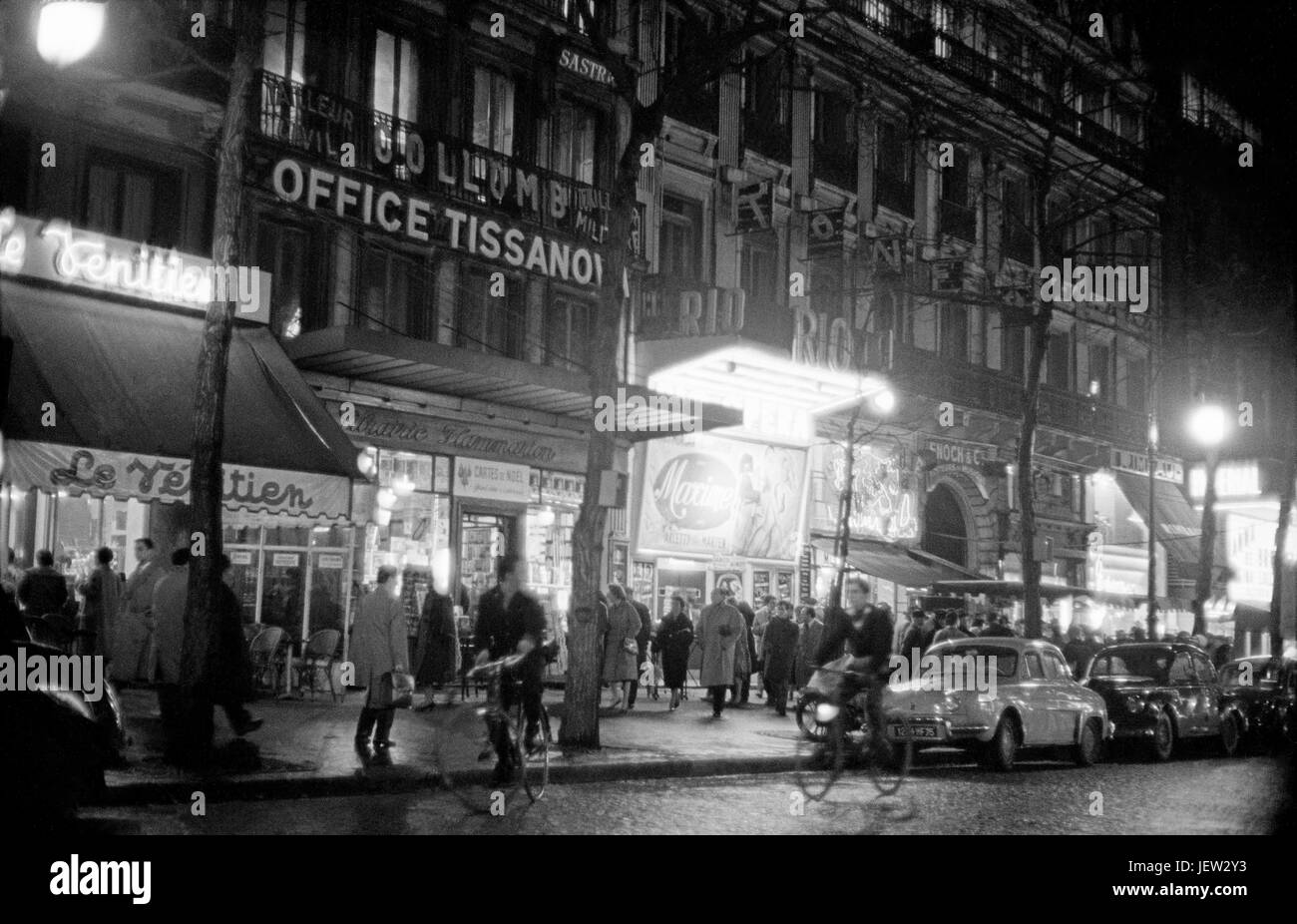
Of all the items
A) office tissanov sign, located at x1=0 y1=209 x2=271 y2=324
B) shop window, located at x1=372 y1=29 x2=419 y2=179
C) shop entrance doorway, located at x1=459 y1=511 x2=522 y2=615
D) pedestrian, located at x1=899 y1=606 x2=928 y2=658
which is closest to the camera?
office tissanov sign, located at x1=0 y1=209 x2=271 y2=324

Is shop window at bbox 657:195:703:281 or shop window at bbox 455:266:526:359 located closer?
shop window at bbox 455:266:526:359

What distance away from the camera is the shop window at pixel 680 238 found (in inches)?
1128

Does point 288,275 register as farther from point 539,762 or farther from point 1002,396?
point 1002,396

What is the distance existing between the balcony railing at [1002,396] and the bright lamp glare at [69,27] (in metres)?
22.3

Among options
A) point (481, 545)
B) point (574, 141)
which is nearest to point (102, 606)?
point (481, 545)

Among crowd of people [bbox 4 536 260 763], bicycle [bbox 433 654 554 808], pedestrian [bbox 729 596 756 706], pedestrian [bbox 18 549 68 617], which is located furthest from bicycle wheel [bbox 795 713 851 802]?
pedestrian [bbox 729 596 756 706]

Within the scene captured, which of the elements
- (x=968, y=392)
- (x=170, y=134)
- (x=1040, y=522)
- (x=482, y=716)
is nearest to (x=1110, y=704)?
(x=482, y=716)

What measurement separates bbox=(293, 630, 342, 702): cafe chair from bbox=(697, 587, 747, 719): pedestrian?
212 inches

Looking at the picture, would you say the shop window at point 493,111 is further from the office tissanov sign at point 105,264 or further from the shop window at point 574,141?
the office tissanov sign at point 105,264

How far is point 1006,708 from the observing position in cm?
1684

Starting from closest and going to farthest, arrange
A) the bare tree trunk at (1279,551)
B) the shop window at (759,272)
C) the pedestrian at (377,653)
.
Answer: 1. the pedestrian at (377,653)
2. the shop window at (759,272)
3. the bare tree trunk at (1279,551)

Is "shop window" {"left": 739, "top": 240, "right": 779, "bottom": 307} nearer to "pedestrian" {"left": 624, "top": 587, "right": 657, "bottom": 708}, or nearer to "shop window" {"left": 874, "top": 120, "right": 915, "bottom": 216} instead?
"shop window" {"left": 874, "top": 120, "right": 915, "bottom": 216}

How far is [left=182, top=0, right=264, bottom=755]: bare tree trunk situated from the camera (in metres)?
13.2

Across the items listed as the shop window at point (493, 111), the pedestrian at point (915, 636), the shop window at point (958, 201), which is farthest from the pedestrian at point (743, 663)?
the shop window at point (958, 201)
